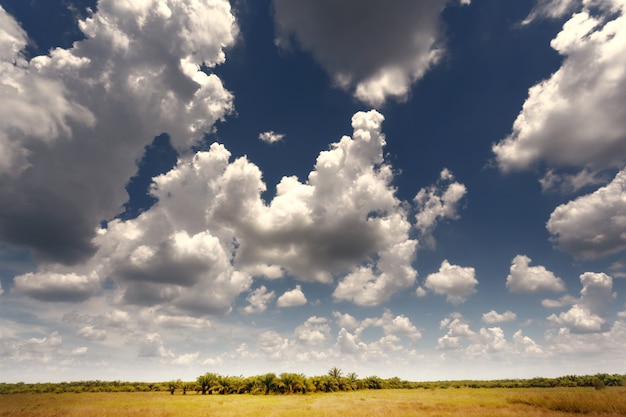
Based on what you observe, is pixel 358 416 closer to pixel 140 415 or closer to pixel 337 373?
pixel 140 415

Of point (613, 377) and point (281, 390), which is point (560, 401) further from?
point (613, 377)

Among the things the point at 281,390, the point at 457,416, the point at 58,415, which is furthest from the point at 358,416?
the point at 281,390

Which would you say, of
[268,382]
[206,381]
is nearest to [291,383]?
[268,382]

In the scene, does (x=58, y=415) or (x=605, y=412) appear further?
(x=58, y=415)

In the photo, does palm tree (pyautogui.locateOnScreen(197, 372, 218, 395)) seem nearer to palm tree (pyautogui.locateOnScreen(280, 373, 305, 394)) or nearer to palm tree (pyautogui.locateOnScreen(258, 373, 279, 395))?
palm tree (pyautogui.locateOnScreen(258, 373, 279, 395))

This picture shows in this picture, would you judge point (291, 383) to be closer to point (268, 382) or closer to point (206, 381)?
point (268, 382)

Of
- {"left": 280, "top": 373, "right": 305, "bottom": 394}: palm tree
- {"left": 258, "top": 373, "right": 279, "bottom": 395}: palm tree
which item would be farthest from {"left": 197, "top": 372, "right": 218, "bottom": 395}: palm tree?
{"left": 280, "top": 373, "right": 305, "bottom": 394}: palm tree

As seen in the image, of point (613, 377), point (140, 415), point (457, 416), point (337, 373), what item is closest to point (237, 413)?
point (140, 415)

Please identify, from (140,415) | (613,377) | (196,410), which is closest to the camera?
(140,415)

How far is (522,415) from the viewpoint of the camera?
28.6 meters

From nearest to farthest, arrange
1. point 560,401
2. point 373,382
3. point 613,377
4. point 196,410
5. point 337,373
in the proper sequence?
1. point 560,401
2. point 196,410
3. point 337,373
4. point 373,382
5. point 613,377

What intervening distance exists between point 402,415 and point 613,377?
376ft

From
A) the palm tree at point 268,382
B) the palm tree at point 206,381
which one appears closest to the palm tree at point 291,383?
the palm tree at point 268,382

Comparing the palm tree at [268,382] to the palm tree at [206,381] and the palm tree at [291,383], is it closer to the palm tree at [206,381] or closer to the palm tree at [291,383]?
the palm tree at [291,383]
